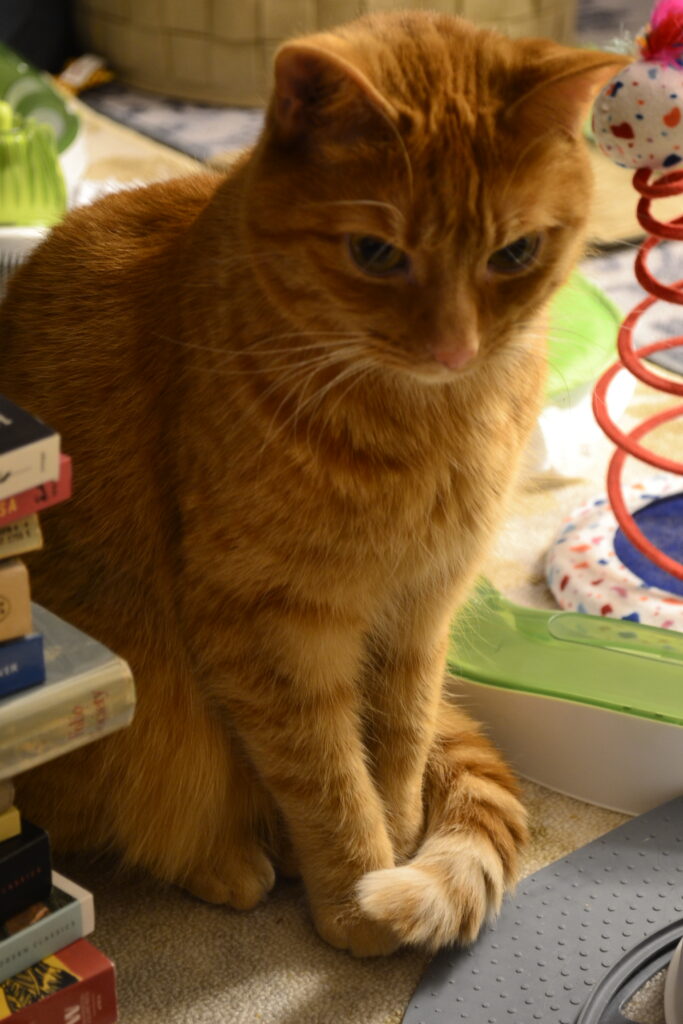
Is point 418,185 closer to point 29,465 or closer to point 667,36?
point 29,465

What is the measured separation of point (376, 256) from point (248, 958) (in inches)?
30.9

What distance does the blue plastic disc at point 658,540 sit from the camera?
1.84 meters

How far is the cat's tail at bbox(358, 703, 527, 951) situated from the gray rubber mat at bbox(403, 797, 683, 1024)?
5 cm

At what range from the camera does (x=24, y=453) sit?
38.4 inches

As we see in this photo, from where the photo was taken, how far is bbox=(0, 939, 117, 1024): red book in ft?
3.71

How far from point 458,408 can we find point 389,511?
4.8 inches

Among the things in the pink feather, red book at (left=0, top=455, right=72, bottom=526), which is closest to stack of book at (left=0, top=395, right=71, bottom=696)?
red book at (left=0, top=455, right=72, bottom=526)

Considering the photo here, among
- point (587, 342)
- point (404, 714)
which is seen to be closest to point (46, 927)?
point (404, 714)

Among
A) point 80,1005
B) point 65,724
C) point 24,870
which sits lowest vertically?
point 80,1005

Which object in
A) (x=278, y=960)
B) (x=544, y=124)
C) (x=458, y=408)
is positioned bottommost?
(x=278, y=960)

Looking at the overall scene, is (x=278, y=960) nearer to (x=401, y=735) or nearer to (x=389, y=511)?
(x=401, y=735)

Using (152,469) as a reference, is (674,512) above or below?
below

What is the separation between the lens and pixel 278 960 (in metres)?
1.36

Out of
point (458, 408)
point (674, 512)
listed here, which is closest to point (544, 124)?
point (458, 408)
